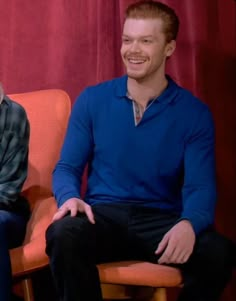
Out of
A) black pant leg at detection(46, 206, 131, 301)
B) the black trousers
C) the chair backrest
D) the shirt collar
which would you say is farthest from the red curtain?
black pant leg at detection(46, 206, 131, 301)

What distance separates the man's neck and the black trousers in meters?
0.34

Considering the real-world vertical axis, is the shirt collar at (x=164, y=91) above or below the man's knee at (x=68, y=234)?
above

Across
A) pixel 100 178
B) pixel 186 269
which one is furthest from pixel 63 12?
pixel 186 269

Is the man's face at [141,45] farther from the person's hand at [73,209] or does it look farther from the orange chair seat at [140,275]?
the orange chair seat at [140,275]

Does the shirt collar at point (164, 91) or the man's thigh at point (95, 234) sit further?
the shirt collar at point (164, 91)

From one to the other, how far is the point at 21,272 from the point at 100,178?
0.37m

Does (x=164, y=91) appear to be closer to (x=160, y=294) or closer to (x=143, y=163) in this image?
(x=143, y=163)

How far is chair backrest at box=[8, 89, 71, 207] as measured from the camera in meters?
2.12

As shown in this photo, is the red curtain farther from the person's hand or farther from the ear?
the person's hand

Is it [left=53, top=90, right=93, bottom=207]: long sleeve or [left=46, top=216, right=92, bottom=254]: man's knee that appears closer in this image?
[left=46, top=216, right=92, bottom=254]: man's knee

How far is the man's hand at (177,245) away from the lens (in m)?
1.64

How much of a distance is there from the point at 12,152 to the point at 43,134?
27 cm

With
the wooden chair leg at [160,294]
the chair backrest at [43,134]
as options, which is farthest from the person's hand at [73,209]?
the chair backrest at [43,134]

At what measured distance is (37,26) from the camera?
2.48 meters
